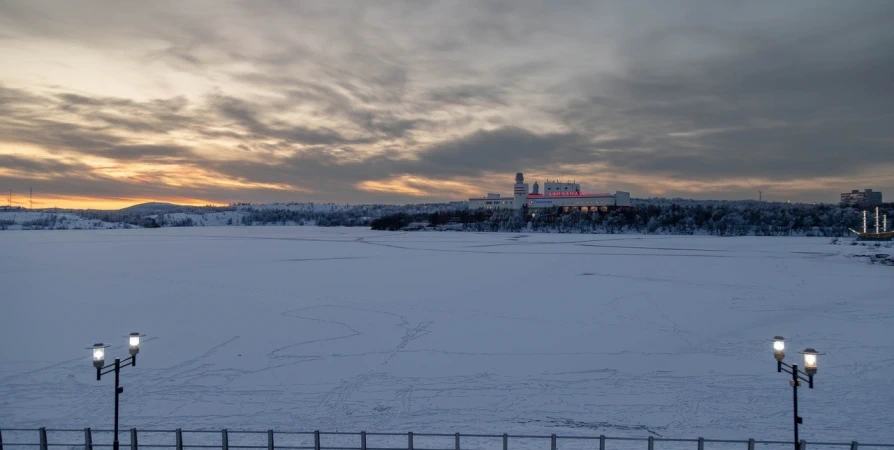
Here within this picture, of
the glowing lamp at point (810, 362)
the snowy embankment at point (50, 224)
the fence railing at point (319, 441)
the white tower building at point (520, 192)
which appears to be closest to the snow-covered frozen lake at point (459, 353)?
the fence railing at point (319, 441)

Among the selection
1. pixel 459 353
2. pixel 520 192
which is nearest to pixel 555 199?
pixel 520 192

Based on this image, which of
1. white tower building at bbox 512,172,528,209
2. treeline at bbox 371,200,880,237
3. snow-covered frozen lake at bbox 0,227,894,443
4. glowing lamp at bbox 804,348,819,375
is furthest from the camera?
white tower building at bbox 512,172,528,209

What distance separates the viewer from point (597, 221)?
377 feet

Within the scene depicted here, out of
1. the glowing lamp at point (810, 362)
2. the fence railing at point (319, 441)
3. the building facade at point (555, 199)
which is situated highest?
the building facade at point (555, 199)

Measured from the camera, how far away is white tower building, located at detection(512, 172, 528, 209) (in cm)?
13312

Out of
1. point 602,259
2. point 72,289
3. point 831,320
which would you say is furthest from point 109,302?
point 602,259

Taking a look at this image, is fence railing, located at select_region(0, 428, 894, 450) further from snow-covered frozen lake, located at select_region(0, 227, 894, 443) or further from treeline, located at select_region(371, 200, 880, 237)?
treeline, located at select_region(371, 200, 880, 237)

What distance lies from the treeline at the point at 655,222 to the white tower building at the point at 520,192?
4366 mm

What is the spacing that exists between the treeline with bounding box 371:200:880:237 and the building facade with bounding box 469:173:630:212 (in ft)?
8.31

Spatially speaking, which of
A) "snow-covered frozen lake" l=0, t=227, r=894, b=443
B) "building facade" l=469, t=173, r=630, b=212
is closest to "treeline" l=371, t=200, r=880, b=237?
"building facade" l=469, t=173, r=630, b=212

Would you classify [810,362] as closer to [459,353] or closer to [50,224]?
[459,353]

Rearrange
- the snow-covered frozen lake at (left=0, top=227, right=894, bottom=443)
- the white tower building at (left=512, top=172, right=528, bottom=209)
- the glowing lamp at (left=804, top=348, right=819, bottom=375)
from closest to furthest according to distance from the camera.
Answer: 1. the glowing lamp at (left=804, top=348, right=819, bottom=375)
2. the snow-covered frozen lake at (left=0, top=227, right=894, bottom=443)
3. the white tower building at (left=512, top=172, right=528, bottom=209)

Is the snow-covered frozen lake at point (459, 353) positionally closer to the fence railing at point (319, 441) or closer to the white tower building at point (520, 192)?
the fence railing at point (319, 441)

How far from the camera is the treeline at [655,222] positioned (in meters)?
101
